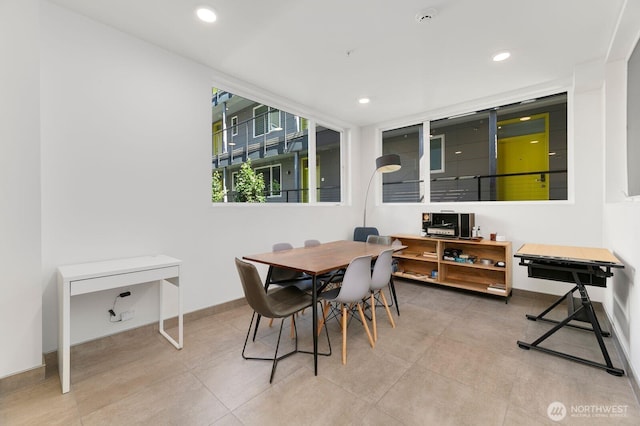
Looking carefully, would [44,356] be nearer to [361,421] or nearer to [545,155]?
[361,421]

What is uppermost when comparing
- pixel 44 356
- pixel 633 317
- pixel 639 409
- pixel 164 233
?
pixel 164 233

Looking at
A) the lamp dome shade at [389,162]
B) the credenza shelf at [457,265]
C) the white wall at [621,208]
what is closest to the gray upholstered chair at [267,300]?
the lamp dome shade at [389,162]

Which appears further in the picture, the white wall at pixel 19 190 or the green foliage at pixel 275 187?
the green foliage at pixel 275 187

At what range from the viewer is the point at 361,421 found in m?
1.62

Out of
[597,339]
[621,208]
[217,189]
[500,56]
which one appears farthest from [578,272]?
[217,189]

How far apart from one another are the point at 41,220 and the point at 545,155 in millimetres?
6261

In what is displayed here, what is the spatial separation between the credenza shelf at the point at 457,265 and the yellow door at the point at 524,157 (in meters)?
0.88

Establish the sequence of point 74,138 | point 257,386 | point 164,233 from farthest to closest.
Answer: point 164,233
point 74,138
point 257,386

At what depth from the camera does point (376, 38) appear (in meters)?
2.63

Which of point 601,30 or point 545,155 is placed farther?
point 545,155

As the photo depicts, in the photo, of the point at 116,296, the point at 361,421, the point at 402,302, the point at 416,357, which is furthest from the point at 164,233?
the point at 402,302

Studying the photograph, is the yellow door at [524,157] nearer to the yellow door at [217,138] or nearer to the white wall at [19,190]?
the yellow door at [217,138]

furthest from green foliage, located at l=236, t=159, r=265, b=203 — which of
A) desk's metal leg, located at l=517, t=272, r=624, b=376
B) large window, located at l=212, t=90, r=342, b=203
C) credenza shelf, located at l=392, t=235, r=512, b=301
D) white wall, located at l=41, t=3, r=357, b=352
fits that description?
desk's metal leg, located at l=517, t=272, r=624, b=376

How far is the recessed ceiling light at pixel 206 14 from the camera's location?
2234mm
